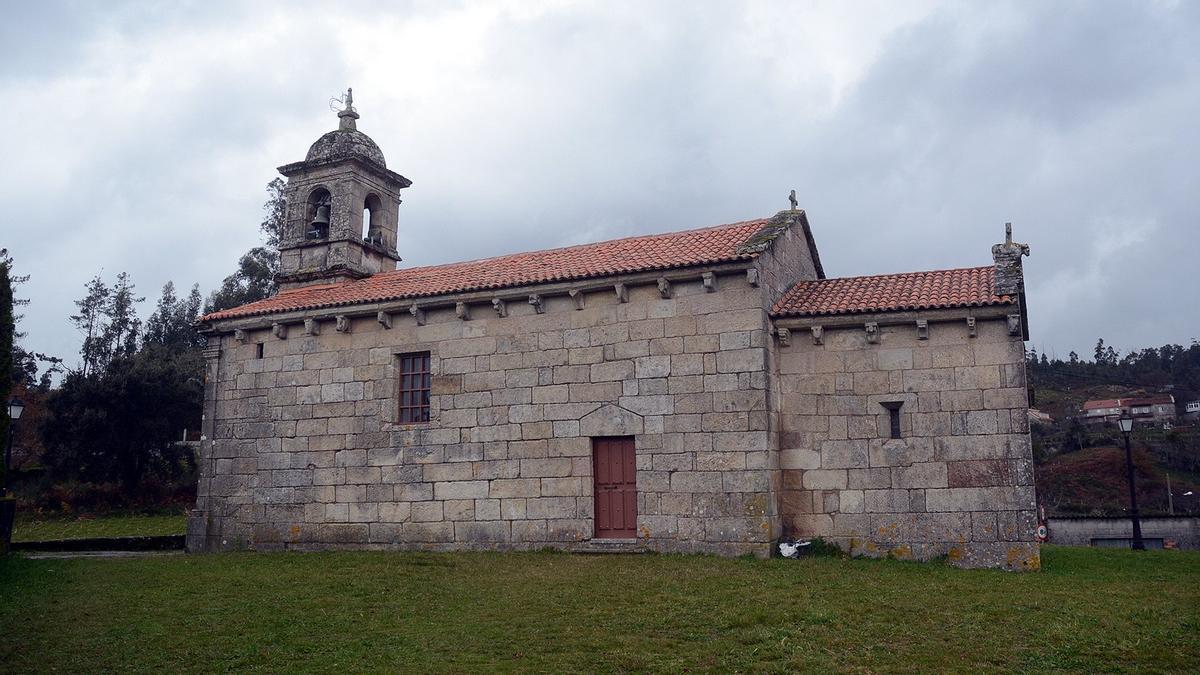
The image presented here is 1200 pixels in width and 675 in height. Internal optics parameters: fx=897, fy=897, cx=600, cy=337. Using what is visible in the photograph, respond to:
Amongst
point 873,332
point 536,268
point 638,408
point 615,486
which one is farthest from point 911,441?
point 536,268

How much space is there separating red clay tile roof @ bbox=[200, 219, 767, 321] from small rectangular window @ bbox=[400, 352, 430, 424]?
4.06 ft

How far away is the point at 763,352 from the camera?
46.2 feet

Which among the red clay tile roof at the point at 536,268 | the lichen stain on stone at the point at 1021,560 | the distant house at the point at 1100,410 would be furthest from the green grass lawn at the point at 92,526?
the distant house at the point at 1100,410

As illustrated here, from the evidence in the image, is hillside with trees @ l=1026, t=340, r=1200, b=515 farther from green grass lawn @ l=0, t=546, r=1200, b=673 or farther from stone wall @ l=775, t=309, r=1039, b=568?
green grass lawn @ l=0, t=546, r=1200, b=673

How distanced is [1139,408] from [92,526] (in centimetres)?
5752

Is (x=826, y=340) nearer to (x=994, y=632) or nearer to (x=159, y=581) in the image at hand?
(x=994, y=632)

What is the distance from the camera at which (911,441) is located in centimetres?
1390

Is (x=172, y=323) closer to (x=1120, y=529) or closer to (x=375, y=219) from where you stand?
(x=375, y=219)

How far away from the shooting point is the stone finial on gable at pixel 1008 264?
1382cm

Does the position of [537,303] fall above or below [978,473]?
above

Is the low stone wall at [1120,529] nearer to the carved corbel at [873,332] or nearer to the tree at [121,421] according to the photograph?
the carved corbel at [873,332]

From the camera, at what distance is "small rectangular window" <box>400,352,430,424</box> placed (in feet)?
54.7

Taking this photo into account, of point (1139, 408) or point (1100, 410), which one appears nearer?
point (1100, 410)

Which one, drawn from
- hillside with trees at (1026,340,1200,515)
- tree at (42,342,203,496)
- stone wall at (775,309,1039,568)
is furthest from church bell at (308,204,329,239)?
hillside with trees at (1026,340,1200,515)
